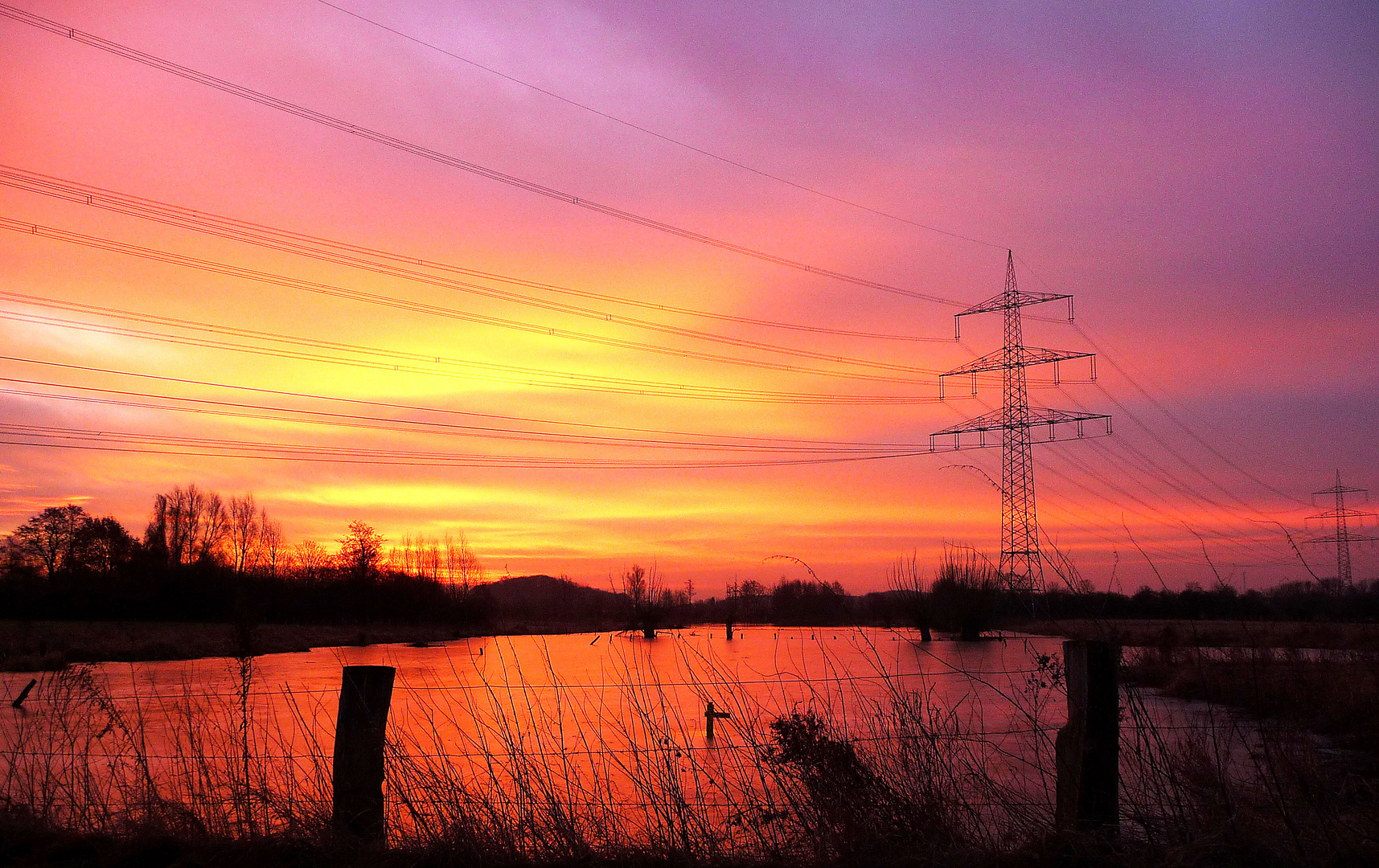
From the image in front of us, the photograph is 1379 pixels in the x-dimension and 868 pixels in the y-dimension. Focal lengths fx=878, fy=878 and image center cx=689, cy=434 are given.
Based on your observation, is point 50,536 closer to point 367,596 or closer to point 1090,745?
point 367,596

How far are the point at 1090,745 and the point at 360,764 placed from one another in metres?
3.74

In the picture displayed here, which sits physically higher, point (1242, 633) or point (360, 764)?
point (1242, 633)

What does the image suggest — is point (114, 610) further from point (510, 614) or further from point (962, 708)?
point (510, 614)

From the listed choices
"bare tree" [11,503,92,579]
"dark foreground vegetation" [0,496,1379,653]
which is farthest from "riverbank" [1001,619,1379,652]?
"bare tree" [11,503,92,579]

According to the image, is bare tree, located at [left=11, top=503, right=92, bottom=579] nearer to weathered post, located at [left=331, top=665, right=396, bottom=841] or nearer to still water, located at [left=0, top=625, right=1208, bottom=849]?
still water, located at [left=0, top=625, right=1208, bottom=849]

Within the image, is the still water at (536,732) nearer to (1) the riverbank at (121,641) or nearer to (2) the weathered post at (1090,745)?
(2) the weathered post at (1090,745)

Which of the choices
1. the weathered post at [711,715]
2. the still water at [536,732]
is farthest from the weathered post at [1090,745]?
the weathered post at [711,715]

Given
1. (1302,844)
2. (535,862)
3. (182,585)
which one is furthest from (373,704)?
(182,585)

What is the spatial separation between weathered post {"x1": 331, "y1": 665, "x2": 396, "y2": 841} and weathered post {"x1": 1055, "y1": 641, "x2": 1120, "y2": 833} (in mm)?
3485

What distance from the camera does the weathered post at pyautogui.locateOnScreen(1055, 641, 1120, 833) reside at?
4.27 m

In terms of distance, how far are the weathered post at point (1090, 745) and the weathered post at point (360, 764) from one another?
3.48m

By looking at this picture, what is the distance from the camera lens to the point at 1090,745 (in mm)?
4309

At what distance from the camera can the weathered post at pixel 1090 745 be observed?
14.0 ft

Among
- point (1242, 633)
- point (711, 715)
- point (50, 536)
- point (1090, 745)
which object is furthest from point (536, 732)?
point (50, 536)
